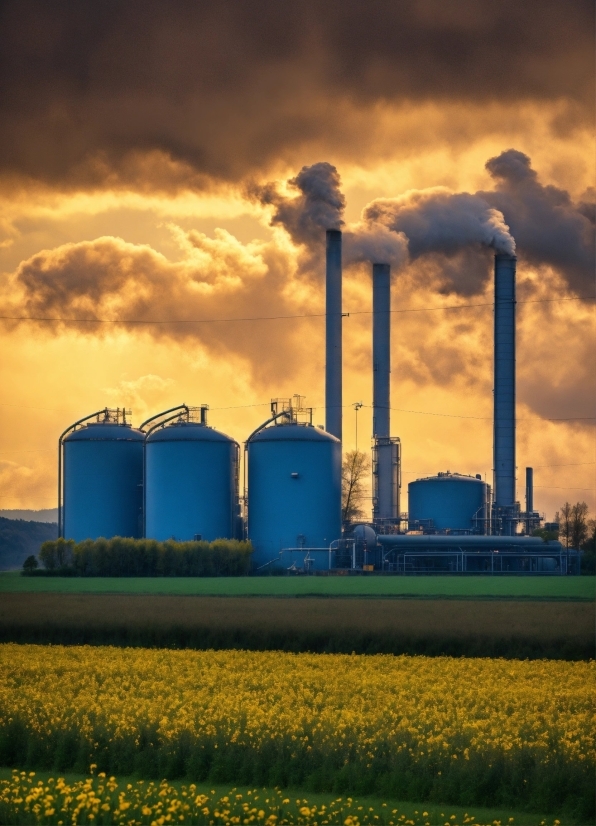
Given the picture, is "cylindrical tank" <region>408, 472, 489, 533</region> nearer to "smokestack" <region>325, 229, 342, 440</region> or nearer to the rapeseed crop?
"smokestack" <region>325, 229, 342, 440</region>

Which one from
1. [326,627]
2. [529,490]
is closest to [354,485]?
[529,490]

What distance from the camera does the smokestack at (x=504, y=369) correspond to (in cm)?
8469

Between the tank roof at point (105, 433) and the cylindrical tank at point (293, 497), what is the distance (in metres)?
10.5

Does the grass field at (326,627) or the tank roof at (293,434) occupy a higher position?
the tank roof at (293,434)

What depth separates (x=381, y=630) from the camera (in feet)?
127

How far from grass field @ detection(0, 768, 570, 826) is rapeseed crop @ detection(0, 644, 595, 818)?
0.32m

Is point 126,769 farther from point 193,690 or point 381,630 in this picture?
point 381,630

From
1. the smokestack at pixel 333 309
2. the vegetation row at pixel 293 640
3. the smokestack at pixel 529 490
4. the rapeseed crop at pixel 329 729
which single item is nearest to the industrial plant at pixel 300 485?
the smokestack at pixel 333 309

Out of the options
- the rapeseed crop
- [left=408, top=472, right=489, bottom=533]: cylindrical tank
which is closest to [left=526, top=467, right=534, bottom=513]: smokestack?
[left=408, top=472, right=489, bottom=533]: cylindrical tank

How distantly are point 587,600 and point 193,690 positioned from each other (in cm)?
3621

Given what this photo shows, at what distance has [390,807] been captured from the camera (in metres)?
17.5

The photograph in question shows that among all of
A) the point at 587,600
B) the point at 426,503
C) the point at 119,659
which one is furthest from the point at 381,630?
the point at 426,503

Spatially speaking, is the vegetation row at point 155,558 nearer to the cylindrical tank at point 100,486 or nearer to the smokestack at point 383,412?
the cylindrical tank at point 100,486

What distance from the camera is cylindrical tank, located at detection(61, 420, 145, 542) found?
8969cm
